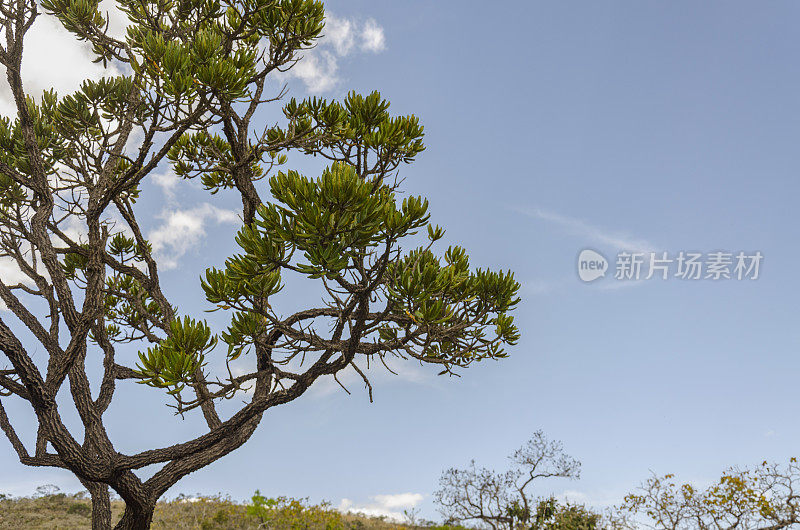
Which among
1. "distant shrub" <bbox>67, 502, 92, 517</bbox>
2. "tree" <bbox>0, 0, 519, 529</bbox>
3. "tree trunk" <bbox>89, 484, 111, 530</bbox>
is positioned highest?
"tree" <bbox>0, 0, 519, 529</bbox>

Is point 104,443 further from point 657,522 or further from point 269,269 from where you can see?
point 657,522

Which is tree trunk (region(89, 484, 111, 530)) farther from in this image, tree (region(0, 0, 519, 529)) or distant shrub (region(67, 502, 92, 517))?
distant shrub (region(67, 502, 92, 517))

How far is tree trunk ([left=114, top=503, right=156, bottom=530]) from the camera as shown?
6.50 m

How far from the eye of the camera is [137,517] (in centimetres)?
660

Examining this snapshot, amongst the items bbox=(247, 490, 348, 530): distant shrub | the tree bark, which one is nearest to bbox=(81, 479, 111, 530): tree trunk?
the tree bark

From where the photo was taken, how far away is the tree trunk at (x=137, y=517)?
21.3 ft

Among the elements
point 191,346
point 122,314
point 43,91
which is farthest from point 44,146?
point 191,346

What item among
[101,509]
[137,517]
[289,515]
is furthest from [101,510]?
[289,515]

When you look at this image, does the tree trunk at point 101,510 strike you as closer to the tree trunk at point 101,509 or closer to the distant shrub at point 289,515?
the tree trunk at point 101,509

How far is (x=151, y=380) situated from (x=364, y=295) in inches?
75.0

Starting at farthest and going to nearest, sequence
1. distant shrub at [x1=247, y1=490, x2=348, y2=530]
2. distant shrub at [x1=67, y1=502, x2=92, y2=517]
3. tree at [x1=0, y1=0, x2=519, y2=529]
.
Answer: distant shrub at [x1=67, y1=502, x2=92, y2=517] < distant shrub at [x1=247, y1=490, x2=348, y2=530] < tree at [x1=0, y1=0, x2=519, y2=529]

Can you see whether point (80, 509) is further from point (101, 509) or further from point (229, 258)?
point (229, 258)

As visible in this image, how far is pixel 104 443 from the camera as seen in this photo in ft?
22.6

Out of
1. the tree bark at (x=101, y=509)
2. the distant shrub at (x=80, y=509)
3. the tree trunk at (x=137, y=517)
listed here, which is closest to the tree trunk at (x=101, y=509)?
the tree bark at (x=101, y=509)
